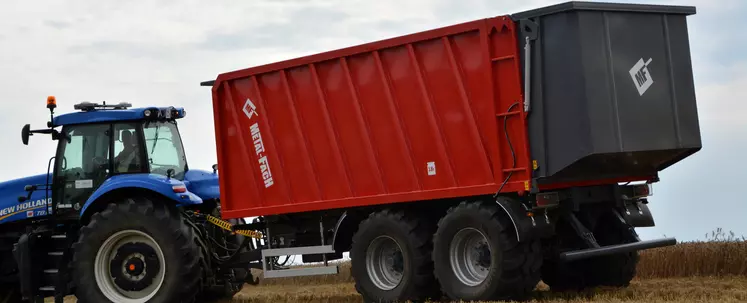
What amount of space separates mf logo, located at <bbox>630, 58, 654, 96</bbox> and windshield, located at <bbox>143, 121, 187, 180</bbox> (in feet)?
20.9

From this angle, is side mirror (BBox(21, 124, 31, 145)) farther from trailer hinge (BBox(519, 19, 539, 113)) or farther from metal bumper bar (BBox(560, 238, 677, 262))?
metal bumper bar (BBox(560, 238, 677, 262))

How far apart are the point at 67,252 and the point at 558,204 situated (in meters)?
6.91

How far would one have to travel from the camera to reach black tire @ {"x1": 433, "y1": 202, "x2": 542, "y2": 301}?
13047mm

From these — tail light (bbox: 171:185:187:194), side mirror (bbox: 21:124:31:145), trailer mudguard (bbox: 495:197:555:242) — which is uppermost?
side mirror (bbox: 21:124:31:145)

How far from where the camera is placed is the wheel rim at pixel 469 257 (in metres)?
13.5

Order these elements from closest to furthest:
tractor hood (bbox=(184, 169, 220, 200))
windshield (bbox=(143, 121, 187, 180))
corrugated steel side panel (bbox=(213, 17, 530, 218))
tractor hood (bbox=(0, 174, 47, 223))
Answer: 1. corrugated steel side panel (bbox=(213, 17, 530, 218))
2. windshield (bbox=(143, 121, 187, 180))
3. tractor hood (bbox=(184, 169, 220, 200))
4. tractor hood (bbox=(0, 174, 47, 223))

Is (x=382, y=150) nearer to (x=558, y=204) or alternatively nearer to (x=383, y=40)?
(x=383, y=40)

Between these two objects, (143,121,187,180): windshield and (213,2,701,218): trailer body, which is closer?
(213,2,701,218): trailer body

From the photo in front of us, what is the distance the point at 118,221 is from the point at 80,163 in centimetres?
127

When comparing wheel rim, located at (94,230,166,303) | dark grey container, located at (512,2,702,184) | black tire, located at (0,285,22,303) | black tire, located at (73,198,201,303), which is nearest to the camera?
dark grey container, located at (512,2,702,184)

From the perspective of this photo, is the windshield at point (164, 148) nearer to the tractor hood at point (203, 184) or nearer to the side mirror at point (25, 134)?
the tractor hood at point (203, 184)

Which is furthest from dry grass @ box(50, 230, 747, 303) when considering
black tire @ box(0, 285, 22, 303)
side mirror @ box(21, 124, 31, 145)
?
side mirror @ box(21, 124, 31, 145)

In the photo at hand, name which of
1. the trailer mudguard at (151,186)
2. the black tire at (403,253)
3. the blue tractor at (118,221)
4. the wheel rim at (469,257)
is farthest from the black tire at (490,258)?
the trailer mudguard at (151,186)

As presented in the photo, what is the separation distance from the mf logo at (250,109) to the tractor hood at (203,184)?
123 cm
